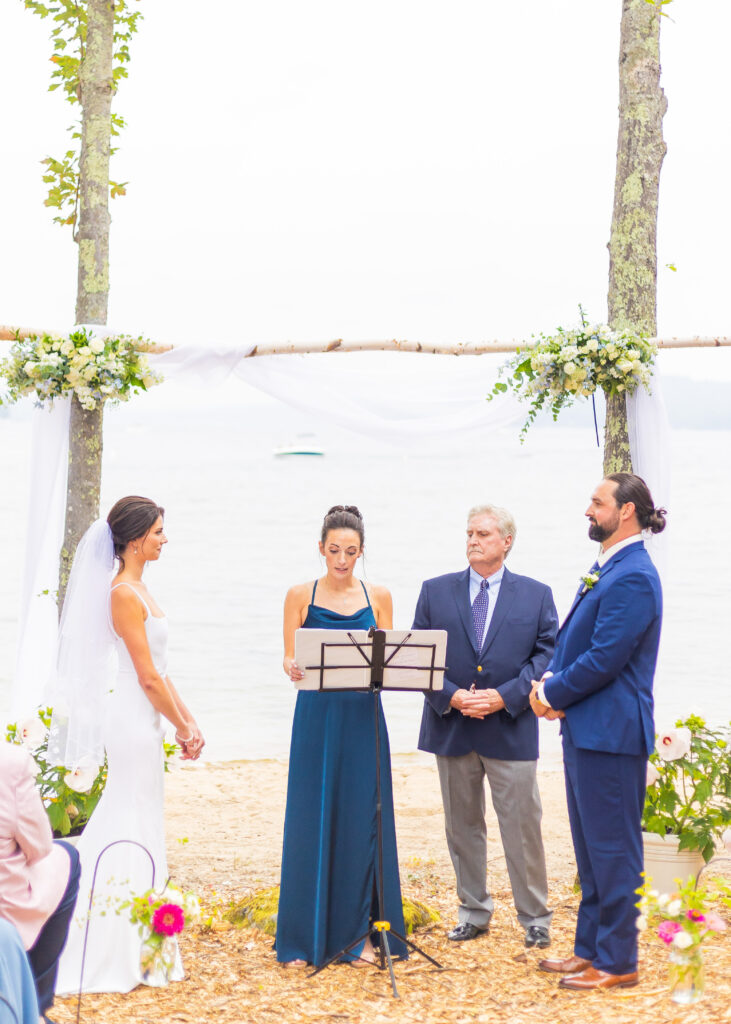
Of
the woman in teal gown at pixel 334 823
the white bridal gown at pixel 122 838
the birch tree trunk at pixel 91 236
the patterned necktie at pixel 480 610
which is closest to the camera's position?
the white bridal gown at pixel 122 838

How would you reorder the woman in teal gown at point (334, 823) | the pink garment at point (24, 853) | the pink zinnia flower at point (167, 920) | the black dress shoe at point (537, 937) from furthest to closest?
the black dress shoe at point (537, 937)
the woman in teal gown at point (334, 823)
the pink zinnia flower at point (167, 920)
the pink garment at point (24, 853)

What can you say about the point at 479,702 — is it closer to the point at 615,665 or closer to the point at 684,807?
the point at 615,665

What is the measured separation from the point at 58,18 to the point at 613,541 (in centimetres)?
473

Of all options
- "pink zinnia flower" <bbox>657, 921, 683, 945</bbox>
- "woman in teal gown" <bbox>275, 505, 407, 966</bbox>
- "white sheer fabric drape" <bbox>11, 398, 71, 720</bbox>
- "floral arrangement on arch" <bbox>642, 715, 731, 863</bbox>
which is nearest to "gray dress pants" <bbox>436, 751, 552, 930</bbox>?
"woman in teal gown" <bbox>275, 505, 407, 966</bbox>

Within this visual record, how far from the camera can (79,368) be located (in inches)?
218

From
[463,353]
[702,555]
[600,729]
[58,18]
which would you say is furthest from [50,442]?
[702,555]

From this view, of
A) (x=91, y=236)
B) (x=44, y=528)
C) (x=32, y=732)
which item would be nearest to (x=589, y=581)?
(x=32, y=732)

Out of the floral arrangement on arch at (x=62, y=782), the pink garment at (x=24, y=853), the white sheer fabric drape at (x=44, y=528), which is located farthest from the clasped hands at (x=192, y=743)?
the white sheer fabric drape at (x=44, y=528)

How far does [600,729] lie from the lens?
13.9ft

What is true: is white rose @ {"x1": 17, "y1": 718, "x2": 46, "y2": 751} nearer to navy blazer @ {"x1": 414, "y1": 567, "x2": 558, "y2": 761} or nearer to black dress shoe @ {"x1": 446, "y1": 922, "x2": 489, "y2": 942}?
navy blazer @ {"x1": 414, "y1": 567, "x2": 558, "y2": 761}

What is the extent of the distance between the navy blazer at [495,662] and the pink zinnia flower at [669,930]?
149 centimetres

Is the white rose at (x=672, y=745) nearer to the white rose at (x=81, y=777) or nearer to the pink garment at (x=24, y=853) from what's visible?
the white rose at (x=81, y=777)

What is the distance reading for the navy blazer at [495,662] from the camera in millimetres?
4758

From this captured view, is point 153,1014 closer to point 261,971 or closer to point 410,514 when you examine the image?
point 261,971
